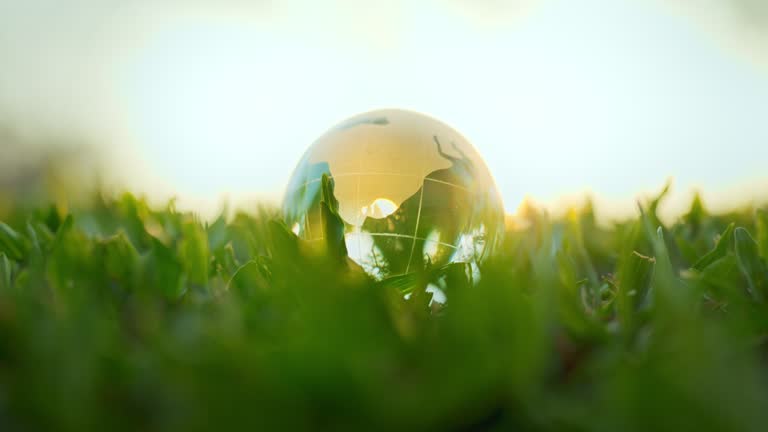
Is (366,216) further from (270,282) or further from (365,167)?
(270,282)

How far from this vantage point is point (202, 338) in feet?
1.41

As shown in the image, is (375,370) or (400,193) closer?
(375,370)

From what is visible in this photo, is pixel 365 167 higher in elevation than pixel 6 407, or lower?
higher

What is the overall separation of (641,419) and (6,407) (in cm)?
41

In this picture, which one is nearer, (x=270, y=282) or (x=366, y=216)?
(x=270, y=282)

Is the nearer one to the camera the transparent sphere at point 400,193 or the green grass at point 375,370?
the green grass at point 375,370

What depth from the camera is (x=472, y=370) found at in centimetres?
38

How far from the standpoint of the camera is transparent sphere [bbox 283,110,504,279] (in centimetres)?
118

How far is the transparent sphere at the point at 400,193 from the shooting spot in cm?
118

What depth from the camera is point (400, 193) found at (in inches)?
49.8

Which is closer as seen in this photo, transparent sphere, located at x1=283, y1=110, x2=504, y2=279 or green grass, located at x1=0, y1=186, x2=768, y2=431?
green grass, located at x1=0, y1=186, x2=768, y2=431

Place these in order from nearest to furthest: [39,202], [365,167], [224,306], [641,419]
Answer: [641,419]
[224,306]
[365,167]
[39,202]

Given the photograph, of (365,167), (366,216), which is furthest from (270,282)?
(365,167)

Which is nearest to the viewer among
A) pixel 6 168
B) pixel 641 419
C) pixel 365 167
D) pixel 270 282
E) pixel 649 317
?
pixel 641 419
